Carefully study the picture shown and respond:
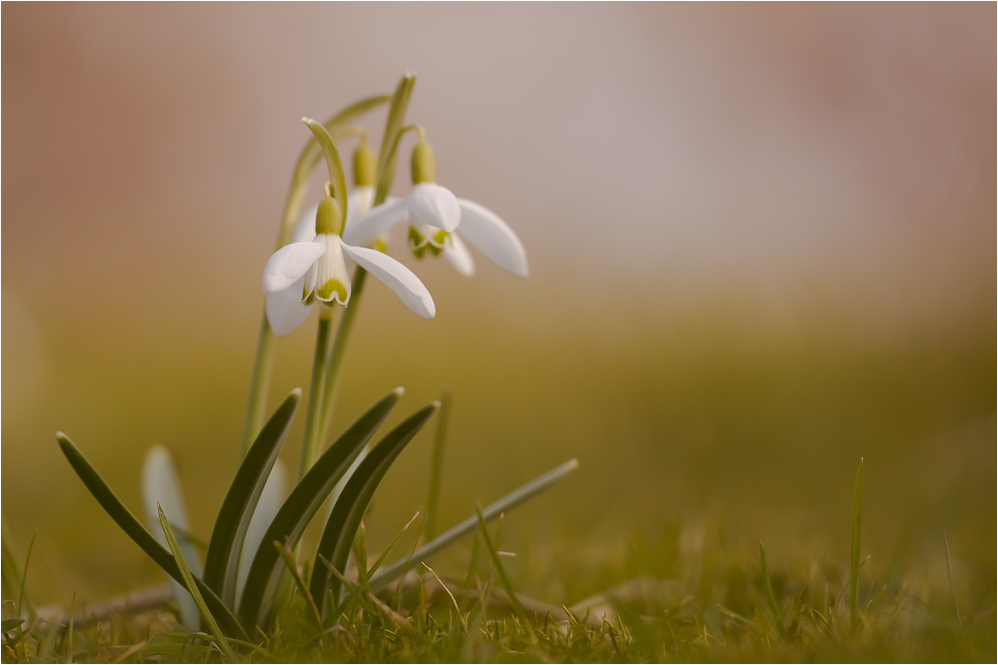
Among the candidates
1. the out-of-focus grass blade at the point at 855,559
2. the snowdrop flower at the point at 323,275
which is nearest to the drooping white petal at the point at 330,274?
the snowdrop flower at the point at 323,275

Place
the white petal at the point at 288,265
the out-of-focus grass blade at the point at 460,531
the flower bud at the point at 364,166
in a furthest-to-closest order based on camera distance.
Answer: the flower bud at the point at 364,166 < the out-of-focus grass blade at the point at 460,531 < the white petal at the point at 288,265

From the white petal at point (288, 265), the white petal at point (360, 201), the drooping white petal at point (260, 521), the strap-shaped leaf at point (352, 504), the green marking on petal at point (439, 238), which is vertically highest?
the white petal at point (360, 201)

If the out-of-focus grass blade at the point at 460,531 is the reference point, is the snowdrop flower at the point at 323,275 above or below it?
above

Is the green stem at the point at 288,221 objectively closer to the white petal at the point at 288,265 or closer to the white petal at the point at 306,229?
the white petal at the point at 306,229

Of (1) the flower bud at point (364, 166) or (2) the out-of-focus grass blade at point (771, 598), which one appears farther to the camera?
(1) the flower bud at point (364, 166)

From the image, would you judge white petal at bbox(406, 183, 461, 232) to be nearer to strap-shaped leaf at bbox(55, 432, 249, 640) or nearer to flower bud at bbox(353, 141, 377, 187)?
flower bud at bbox(353, 141, 377, 187)

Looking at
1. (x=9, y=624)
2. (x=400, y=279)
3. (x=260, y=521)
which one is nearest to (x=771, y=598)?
(x=400, y=279)
